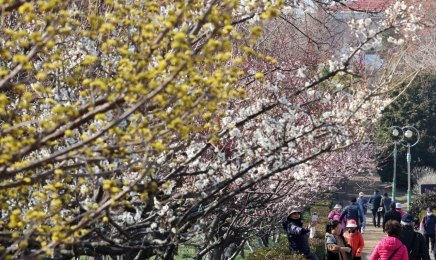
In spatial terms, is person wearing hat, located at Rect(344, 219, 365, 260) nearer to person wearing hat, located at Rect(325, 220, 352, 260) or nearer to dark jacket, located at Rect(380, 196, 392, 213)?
person wearing hat, located at Rect(325, 220, 352, 260)

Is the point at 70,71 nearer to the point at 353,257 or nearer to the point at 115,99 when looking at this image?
the point at 115,99

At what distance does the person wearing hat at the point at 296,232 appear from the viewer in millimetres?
10133

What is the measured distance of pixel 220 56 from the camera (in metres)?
3.96

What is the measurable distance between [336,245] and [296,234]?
0.56 meters

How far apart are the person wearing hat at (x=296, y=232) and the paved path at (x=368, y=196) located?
8909 millimetres

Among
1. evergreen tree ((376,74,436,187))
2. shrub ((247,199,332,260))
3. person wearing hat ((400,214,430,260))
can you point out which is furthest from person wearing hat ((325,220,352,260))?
evergreen tree ((376,74,436,187))

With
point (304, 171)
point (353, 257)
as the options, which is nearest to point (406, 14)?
point (304, 171)

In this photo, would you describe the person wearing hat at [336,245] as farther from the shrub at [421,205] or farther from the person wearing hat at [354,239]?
the shrub at [421,205]

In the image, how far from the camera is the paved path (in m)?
22.3

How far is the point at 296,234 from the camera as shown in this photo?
33.7 ft

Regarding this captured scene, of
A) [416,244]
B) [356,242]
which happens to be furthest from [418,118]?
[416,244]

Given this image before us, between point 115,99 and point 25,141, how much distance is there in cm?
49

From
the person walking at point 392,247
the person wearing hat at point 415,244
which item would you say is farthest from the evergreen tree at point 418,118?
the person walking at point 392,247

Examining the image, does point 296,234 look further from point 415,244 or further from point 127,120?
point 127,120
